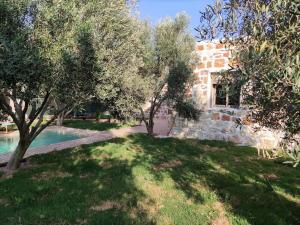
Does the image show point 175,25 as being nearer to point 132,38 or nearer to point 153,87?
point 153,87

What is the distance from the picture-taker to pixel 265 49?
4.09 meters

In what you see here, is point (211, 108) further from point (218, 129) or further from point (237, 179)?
point (237, 179)

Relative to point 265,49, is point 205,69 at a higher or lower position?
higher

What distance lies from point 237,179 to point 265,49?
8.11 metres

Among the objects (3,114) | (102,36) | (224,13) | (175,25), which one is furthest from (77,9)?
(175,25)

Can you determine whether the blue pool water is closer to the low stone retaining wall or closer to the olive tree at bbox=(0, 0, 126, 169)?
the low stone retaining wall

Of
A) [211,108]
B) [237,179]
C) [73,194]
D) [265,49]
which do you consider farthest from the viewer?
[211,108]

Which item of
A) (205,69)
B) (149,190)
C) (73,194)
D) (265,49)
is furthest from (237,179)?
(205,69)

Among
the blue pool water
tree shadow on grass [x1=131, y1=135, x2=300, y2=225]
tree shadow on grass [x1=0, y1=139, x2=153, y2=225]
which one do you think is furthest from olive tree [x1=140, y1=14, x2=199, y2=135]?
the blue pool water

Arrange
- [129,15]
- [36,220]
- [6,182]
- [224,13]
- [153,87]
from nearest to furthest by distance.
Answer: [224,13] → [36,220] → [6,182] → [129,15] → [153,87]

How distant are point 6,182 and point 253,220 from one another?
7849mm

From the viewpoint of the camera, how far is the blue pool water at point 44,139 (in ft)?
73.1

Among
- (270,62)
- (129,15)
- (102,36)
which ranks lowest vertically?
(270,62)

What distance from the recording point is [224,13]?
17.0ft
